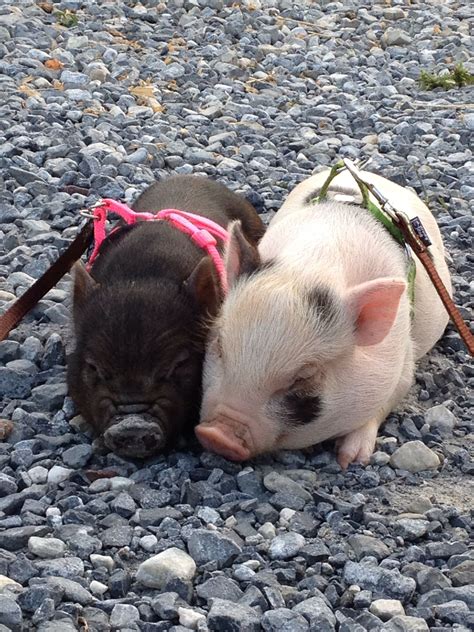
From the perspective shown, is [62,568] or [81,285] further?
[81,285]

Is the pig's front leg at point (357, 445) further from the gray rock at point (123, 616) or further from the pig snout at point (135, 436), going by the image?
the gray rock at point (123, 616)

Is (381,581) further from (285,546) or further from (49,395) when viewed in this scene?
(49,395)

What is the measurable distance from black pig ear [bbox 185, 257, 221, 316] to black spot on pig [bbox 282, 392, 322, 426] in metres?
0.48

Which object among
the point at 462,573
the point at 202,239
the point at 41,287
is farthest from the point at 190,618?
the point at 41,287

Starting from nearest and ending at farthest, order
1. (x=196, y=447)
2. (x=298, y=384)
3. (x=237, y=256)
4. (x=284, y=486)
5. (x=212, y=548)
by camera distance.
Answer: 1. (x=212, y=548)
2. (x=284, y=486)
3. (x=298, y=384)
4. (x=237, y=256)
5. (x=196, y=447)

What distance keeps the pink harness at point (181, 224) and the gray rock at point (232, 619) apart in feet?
5.69

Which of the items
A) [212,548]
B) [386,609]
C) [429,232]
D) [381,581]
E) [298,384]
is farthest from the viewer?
[429,232]

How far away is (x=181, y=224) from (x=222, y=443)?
115cm

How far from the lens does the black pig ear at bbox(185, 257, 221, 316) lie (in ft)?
13.6

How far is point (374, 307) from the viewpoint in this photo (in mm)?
3938

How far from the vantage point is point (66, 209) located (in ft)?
20.1

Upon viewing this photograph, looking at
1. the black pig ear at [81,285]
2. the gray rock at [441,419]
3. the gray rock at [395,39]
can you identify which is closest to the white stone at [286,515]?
the gray rock at [441,419]

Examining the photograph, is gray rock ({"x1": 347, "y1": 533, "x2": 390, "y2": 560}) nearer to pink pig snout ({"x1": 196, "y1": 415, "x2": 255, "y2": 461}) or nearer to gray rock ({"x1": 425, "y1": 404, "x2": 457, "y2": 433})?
pink pig snout ({"x1": 196, "y1": 415, "x2": 255, "y2": 461})

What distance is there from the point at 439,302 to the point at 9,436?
192 centimetres
